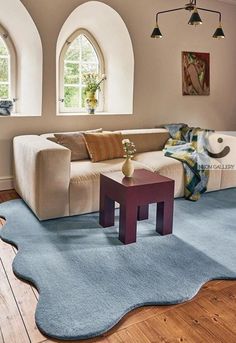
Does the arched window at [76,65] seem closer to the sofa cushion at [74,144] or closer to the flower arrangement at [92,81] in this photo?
the flower arrangement at [92,81]

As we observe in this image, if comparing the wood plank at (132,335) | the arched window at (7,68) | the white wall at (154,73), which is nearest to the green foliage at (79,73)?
the white wall at (154,73)

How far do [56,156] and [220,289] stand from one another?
1.75 m

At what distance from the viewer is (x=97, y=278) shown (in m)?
2.31

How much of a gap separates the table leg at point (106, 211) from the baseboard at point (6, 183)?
61.7 inches

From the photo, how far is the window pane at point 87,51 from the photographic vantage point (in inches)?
196

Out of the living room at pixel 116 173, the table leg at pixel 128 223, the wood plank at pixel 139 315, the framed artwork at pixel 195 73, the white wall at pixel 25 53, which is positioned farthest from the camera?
the framed artwork at pixel 195 73

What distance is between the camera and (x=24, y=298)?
2.10 meters

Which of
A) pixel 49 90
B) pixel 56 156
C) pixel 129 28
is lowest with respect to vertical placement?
pixel 56 156

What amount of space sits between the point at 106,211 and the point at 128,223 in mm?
396

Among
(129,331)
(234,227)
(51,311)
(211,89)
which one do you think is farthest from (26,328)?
(211,89)

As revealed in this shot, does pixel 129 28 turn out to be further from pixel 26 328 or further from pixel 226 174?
pixel 26 328

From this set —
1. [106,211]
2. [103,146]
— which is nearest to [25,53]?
[103,146]

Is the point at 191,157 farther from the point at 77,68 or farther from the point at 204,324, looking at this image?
the point at 204,324

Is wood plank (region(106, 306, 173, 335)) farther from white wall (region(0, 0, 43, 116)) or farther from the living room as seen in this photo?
white wall (region(0, 0, 43, 116))
